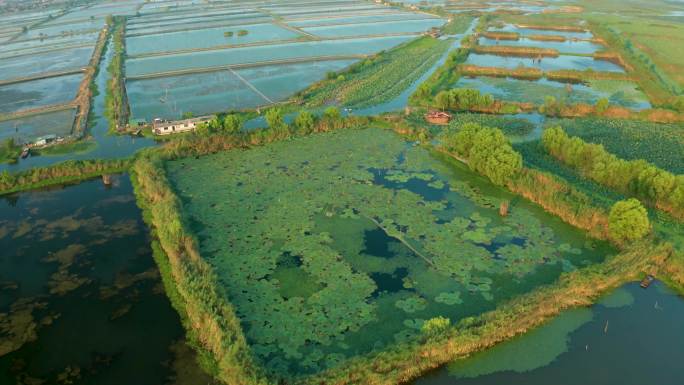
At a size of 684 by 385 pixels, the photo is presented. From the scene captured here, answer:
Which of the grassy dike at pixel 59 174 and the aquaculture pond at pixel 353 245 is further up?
the grassy dike at pixel 59 174

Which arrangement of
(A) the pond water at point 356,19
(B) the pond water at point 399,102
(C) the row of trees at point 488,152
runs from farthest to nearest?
(A) the pond water at point 356,19 → (B) the pond water at point 399,102 → (C) the row of trees at point 488,152

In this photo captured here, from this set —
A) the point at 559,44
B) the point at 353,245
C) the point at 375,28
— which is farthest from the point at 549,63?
the point at 353,245

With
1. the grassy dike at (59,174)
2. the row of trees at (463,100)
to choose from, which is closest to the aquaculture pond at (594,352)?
the grassy dike at (59,174)

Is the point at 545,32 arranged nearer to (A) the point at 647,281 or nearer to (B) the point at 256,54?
(B) the point at 256,54

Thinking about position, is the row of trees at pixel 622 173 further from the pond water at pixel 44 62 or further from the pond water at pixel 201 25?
the pond water at pixel 201 25

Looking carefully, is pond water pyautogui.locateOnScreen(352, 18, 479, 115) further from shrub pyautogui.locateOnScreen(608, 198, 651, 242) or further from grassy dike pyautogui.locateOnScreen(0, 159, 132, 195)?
shrub pyautogui.locateOnScreen(608, 198, 651, 242)

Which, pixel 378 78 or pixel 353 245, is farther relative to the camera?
pixel 378 78

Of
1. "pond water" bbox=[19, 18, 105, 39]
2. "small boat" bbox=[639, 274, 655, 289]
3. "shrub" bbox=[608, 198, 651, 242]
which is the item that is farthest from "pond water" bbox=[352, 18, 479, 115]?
"pond water" bbox=[19, 18, 105, 39]

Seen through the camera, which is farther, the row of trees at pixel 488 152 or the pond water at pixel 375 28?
the pond water at pixel 375 28
